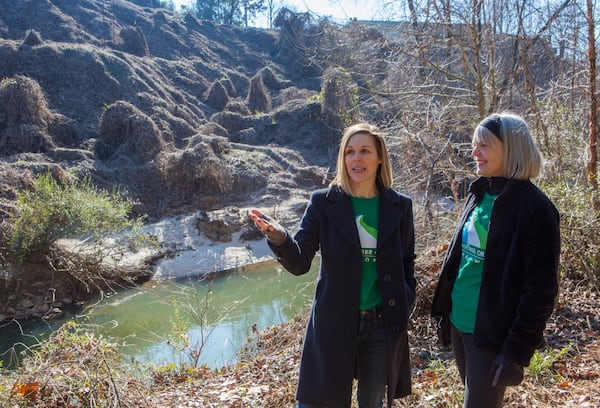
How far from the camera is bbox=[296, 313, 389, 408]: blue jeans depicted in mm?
2031

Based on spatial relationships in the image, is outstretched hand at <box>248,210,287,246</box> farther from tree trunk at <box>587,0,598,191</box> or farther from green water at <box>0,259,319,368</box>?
tree trunk at <box>587,0,598,191</box>

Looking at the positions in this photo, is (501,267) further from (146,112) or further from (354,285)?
(146,112)

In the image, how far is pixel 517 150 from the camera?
1889mm

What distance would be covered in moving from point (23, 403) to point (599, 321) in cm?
516

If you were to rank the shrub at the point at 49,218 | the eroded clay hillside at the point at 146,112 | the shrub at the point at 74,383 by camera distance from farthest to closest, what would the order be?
the eroded clay hillside at the point at 146,112 < the shrub at the point at 49,218 < the shrub at the point at 74,383

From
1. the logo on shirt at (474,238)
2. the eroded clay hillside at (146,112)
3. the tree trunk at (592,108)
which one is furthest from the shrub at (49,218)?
the logo on shirt at (474,238)

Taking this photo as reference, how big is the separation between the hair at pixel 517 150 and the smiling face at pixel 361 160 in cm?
54

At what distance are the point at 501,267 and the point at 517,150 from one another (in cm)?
51

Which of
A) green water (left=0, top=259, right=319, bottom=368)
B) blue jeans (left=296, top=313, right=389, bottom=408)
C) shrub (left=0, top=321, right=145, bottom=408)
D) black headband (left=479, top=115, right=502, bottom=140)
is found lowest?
green water (left=0, top=259, right=319, bottom=368)

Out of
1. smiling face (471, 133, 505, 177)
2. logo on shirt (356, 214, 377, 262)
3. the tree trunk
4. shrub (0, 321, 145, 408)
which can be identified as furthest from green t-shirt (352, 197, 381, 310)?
the tree trunk

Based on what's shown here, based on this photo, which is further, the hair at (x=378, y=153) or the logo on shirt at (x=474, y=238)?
the hair at (x=378, y=153)

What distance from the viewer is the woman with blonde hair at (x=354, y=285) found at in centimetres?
202

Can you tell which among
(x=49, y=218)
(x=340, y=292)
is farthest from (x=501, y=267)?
(x=49, y=218)

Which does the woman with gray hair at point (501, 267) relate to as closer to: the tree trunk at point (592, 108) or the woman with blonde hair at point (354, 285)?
the woman with blonde hair at point (354, 285)
